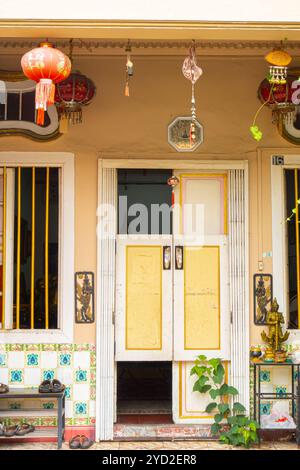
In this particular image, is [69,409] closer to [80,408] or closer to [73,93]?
[80,408]

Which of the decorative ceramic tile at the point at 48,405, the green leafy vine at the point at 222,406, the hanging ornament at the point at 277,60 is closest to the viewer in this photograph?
the hanging ornament at the point at 277,60

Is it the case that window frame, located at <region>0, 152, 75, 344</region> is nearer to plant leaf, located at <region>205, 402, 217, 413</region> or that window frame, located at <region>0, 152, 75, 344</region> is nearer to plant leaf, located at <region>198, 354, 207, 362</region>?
plant leaf, located at <region>198, 354, 207, 362</region>

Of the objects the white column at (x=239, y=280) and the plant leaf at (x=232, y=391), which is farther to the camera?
the white column at (x=239, y=280)

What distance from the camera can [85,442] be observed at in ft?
16.5

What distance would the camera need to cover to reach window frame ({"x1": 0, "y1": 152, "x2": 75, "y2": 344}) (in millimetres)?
5254

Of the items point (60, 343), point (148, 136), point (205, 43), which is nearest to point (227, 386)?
point (60, 343)

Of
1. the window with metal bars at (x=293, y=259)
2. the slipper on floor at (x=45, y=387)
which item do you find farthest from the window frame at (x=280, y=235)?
the slipper on floor at (x=45, y=387)

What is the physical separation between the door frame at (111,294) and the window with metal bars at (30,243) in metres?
0.48

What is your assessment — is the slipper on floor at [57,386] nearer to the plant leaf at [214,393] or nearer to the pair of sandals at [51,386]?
the pair of sandals at [51,386]

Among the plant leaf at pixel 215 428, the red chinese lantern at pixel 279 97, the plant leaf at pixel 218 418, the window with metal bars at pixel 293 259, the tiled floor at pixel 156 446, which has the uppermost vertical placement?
the red chinese lantern at pixel 279 97

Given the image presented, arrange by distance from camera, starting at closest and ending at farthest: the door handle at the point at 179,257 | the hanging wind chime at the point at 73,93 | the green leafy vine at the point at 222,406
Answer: the hanging wind chime at the point at 73,93 < the green leafy vine at the point at 222,406 < the door handle at the point at 179,257

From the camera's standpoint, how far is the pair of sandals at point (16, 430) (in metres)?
5.01

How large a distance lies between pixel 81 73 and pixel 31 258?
1922 millimetres

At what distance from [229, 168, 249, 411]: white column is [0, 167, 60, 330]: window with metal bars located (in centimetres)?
176
